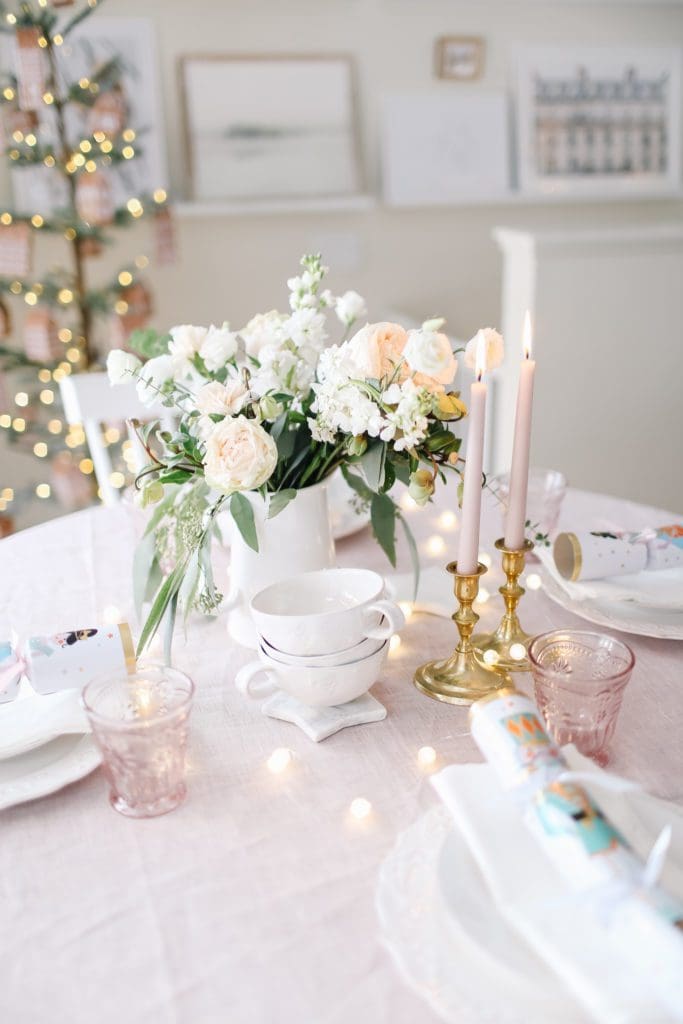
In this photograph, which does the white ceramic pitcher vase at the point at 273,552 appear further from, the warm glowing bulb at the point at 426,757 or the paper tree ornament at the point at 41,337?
the paper tree ornament at the point at 41,337

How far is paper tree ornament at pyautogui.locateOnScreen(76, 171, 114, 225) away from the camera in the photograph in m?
2.55

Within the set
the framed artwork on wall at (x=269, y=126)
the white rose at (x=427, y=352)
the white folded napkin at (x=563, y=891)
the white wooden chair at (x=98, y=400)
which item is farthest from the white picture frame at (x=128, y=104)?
the white folded napkin at (x=563, y=891)

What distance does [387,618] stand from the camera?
962 mm

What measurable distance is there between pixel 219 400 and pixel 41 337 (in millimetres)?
1856

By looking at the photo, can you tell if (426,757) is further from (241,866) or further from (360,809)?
(241,866)

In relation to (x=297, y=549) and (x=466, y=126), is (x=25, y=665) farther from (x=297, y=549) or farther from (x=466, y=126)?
(x=466, y=126)

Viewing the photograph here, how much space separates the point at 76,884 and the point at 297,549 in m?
0.47

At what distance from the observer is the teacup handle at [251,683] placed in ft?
3.14

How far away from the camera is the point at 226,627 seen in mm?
1208

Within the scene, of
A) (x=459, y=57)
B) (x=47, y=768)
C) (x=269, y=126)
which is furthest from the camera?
(x=459, y=57)

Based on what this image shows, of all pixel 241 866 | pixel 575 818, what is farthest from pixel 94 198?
pixel 575 818

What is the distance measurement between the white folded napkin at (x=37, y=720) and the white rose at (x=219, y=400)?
1.08 ft

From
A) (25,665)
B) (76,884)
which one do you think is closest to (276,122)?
(25,665)

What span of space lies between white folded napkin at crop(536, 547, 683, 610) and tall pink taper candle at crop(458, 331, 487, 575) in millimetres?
269
